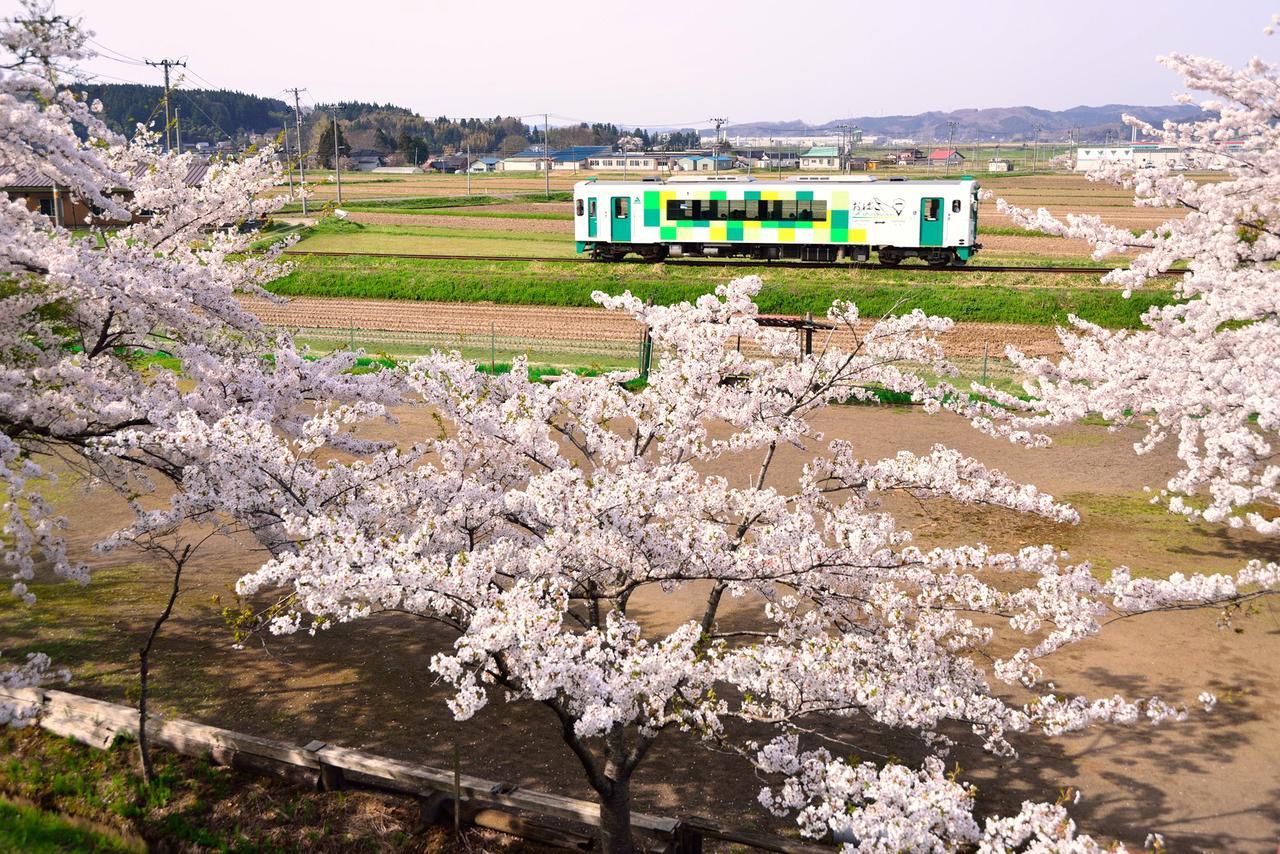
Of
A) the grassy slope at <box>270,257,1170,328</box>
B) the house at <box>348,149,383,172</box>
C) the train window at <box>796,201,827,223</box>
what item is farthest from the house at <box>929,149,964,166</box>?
the grassy slope at <box>270,257,1170,328</box>

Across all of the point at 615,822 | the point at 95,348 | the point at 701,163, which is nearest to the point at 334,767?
the point at 615,822

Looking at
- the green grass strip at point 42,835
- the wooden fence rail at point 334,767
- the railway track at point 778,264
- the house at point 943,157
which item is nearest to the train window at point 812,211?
the railway track at point 778,264

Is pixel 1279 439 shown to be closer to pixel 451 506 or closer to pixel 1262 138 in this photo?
pixel 1262 138

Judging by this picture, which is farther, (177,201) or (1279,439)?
(1279,439)

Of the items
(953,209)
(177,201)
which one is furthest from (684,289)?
(177,201)

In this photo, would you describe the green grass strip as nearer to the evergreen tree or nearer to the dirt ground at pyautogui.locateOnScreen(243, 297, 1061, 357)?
the dirt ground at pyautogui.locateOnScreen(243, 297, 1061, 357)

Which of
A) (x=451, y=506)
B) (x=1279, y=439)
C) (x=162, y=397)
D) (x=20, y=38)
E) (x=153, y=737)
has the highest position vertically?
(x=20, y=38)

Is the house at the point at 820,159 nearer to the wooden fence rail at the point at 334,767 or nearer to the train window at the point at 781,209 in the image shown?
the train window at the point at 781,209
